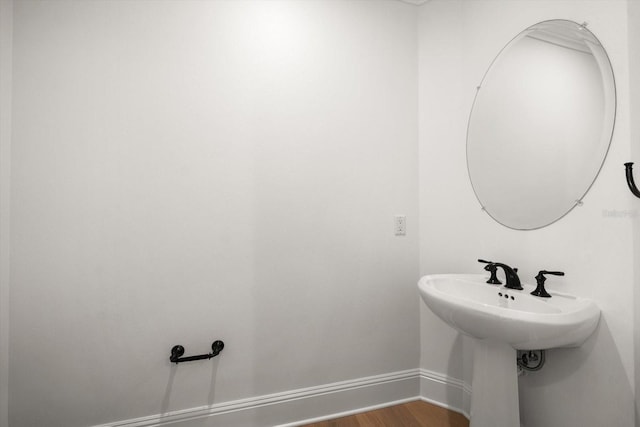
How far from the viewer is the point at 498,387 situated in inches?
47.5

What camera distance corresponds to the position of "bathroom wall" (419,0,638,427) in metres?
1.09

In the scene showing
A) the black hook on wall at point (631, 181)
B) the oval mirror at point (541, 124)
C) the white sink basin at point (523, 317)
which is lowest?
the white sink basin at point (523, 317)

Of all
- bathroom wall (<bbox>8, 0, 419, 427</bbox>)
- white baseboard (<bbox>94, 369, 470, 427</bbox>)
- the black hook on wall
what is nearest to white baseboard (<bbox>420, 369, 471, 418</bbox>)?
white baseboard (<bbox>94, 369, 470, 427</bbox>)

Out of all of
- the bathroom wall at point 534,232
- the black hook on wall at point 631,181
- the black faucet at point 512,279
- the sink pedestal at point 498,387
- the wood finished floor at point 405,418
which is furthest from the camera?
the wood finished floor at point 405,418

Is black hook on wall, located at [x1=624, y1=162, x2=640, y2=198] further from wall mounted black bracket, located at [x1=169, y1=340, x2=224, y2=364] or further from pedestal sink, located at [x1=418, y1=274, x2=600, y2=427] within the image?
wall mounted black bracket, located at [x1=169, y1=340, x2=224, y2=364]

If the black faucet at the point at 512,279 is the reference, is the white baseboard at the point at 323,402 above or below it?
below

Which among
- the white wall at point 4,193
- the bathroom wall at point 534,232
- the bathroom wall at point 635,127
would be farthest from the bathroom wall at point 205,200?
the bathroom wall at point 635,127

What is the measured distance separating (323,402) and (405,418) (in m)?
0.44

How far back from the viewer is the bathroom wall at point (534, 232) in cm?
109

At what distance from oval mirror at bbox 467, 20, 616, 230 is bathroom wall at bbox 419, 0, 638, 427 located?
0.04m

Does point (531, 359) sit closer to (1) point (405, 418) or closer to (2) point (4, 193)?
(1) point (405, 418)

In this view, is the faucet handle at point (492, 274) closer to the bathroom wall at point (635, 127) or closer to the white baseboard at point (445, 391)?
the bathroom wall at point (635, 127)

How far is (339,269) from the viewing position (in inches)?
65.9

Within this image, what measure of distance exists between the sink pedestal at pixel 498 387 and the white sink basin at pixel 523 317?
5.0 inches
